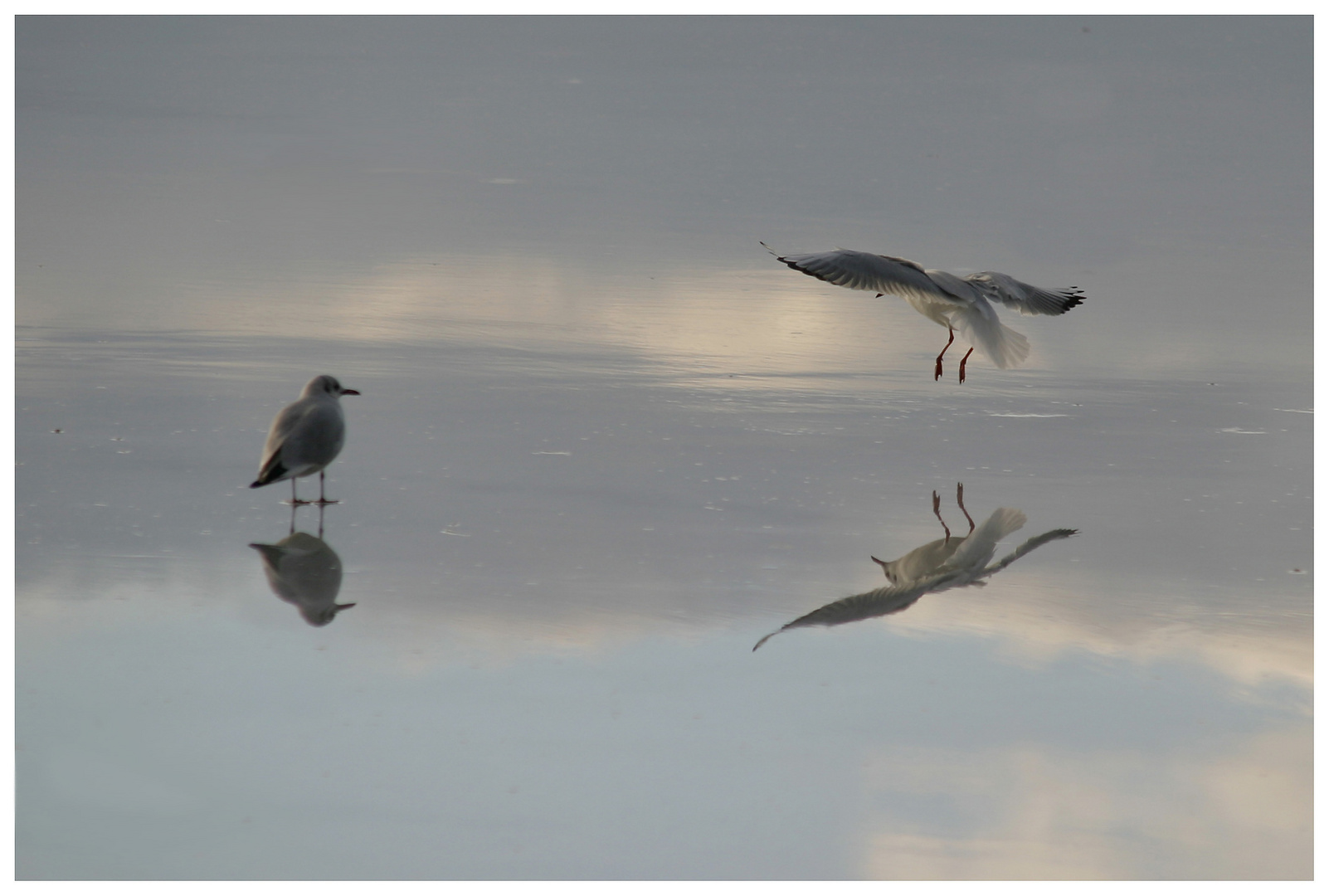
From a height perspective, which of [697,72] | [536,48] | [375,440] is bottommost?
[375,440]

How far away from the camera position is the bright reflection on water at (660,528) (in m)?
3.53

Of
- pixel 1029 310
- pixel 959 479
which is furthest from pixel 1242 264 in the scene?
pixel 959 479

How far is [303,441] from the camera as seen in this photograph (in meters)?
5.29

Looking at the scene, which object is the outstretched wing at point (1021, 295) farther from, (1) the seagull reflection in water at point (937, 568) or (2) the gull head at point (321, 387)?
(2) the gull head at point (321, 387)

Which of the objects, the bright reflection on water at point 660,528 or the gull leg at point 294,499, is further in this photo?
the gull leg at point 294,499

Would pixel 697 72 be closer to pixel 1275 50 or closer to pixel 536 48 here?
pixel 536 48

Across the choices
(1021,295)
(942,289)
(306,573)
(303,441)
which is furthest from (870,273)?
(306,573)

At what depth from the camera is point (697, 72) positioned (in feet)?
54.0

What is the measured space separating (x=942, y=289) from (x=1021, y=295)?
2.09ft

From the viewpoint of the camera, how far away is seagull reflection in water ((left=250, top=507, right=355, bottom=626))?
457cm

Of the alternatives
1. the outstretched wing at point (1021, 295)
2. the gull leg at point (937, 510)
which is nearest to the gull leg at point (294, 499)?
the gull leg at point (937, 510)

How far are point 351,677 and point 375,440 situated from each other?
2423mm

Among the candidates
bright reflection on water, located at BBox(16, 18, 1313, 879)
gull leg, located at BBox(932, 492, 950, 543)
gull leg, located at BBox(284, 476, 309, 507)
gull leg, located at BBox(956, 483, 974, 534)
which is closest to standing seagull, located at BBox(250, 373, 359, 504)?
gull leg, located at BBox(284, 476, 309, 507)

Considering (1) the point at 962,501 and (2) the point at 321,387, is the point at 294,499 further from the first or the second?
(1) the point at 962,501
